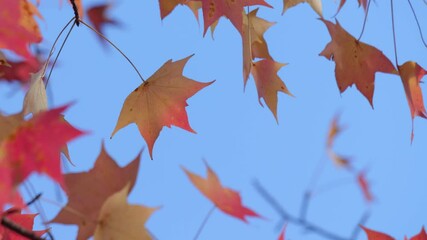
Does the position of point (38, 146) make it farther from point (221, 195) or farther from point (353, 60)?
point (353, 60)

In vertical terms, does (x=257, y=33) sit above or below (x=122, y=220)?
above

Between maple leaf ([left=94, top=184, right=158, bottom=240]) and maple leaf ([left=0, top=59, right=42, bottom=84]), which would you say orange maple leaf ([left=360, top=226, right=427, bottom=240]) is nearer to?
maple leaf ([left=94, top=184, right=158, bottom=240])

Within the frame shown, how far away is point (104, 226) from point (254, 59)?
2.49 ft

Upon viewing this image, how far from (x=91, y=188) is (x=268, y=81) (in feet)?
2.07

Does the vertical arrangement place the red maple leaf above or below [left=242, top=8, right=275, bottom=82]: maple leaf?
below

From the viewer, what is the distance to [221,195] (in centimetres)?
63

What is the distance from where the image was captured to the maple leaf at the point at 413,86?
1.12m

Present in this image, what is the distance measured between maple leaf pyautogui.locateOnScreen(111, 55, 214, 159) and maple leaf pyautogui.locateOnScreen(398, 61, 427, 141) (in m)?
0.39

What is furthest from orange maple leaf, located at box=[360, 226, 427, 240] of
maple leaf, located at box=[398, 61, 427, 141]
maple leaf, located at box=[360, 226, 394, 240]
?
maple leaf, located at box=[398, 61, 427, 141]

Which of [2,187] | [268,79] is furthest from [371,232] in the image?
[2,187]

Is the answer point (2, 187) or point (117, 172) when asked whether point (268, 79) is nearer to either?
point (117, 172)

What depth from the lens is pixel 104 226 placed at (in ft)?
2.04

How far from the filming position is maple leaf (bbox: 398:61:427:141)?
1119mm

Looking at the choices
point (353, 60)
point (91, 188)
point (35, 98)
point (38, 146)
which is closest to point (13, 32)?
point (38, 146)
